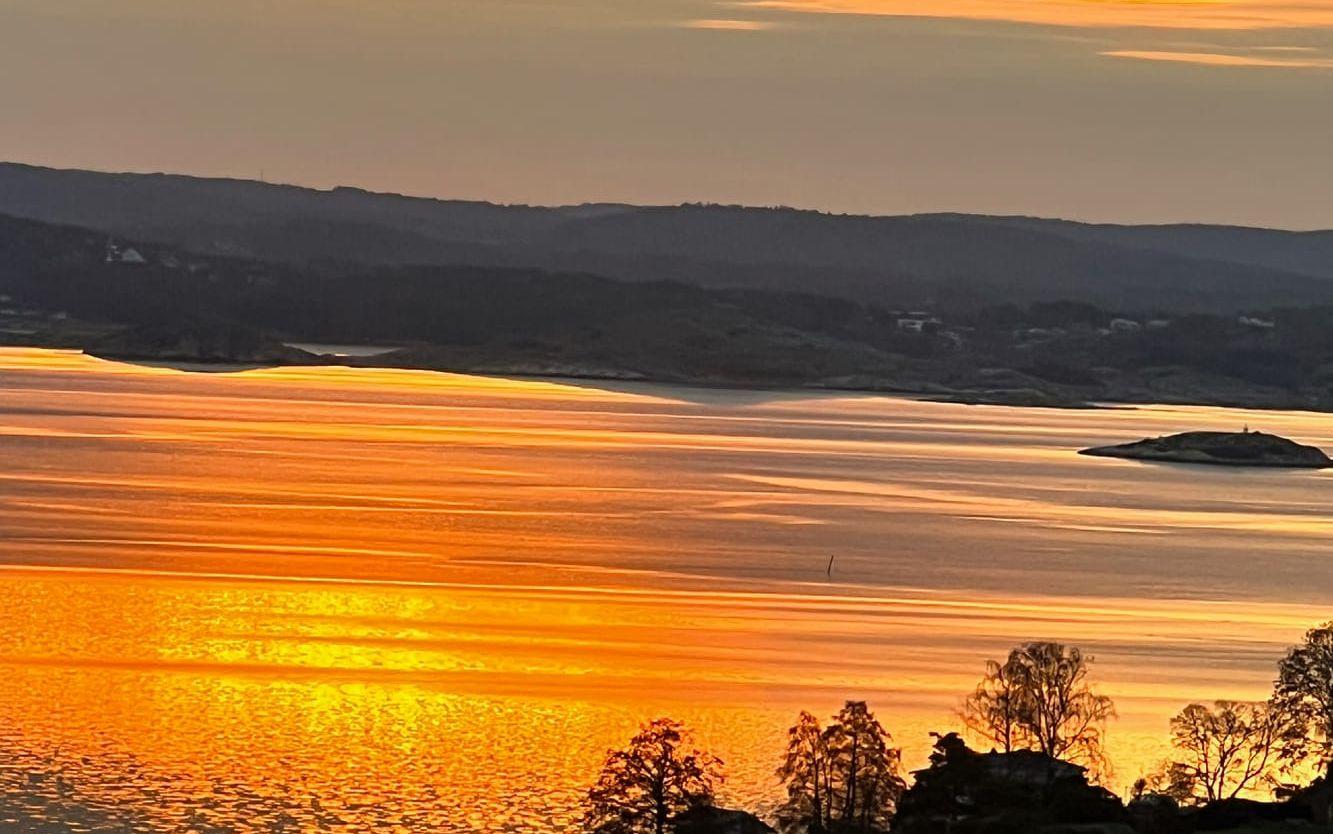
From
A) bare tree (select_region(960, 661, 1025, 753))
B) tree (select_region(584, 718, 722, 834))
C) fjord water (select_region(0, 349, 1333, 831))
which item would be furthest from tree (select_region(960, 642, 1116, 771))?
tree (select_region(584, 718, 722, 834))

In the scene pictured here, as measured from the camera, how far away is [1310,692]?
30156 millimetres

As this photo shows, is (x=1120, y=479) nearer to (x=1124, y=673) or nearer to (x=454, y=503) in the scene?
(x=454, y=503)

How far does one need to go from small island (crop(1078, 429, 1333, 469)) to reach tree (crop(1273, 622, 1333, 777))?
88321 millimetres

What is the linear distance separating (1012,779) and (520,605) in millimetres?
22384

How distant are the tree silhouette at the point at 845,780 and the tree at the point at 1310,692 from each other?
6.12m

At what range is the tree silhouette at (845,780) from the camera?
87.4 ft

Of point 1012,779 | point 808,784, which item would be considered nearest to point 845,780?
point 808,784

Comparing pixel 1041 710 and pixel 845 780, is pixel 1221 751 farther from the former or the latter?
pixel 845 780

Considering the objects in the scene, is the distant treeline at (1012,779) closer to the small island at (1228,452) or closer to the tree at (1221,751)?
the tree at (1221,751)

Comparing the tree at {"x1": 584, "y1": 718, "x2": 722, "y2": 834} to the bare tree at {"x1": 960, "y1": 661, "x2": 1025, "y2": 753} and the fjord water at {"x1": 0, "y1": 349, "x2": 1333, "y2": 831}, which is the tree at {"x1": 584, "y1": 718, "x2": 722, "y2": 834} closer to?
the fjord water at {"x1": 0, "y1": 349, "x2": 1333, "y2": 831}

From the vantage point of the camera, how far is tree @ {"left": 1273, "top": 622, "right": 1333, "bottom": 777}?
3017 cm

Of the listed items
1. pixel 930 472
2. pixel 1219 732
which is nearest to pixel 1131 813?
pixel 1219 732

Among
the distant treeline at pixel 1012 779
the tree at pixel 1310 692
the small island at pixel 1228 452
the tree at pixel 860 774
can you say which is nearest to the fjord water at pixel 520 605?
the distant treeline at pixel 1012 779

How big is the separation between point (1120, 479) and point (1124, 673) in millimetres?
61767
